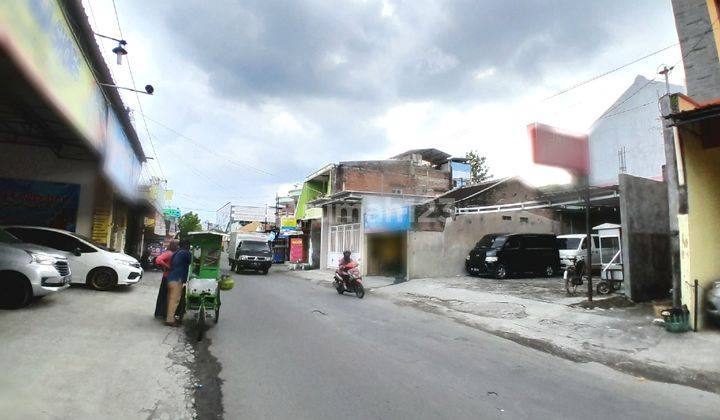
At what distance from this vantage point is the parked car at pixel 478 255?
17656 millimetres

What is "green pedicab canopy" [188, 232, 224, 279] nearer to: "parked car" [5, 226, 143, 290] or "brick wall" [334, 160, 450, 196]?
"parked car" [5, 226, 143, 290]

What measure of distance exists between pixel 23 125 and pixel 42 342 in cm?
632

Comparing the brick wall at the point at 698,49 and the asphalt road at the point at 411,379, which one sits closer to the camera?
the asphalt road at the point at 411,379

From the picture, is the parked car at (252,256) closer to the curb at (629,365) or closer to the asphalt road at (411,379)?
the asphalt road at (411,379)

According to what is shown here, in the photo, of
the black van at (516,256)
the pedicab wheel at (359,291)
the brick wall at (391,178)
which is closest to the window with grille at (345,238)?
the brick wall at (391,178)

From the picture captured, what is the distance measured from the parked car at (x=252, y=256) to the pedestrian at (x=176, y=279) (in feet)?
51.4

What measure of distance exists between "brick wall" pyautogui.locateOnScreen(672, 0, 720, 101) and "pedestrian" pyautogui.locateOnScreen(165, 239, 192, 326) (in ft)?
41.1

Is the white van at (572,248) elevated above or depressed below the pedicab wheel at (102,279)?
above

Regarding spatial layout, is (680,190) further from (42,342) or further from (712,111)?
(42,342)

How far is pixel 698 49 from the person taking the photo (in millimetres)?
10391

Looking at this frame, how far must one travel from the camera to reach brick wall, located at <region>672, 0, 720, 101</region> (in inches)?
398

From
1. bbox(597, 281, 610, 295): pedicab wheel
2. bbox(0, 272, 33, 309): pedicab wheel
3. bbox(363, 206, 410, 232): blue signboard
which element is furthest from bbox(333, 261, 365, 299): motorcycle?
bbox(0, 272, 33, 309): pedicab wheel

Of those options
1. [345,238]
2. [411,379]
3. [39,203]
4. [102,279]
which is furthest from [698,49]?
[39,203]

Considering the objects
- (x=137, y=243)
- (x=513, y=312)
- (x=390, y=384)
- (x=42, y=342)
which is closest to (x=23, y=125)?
(x=42, y=342)
